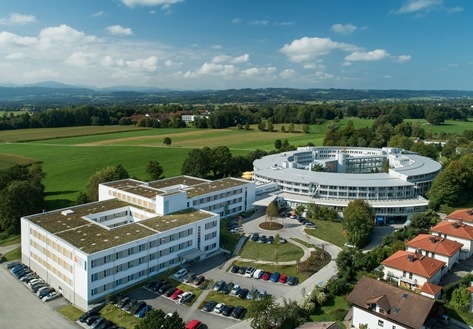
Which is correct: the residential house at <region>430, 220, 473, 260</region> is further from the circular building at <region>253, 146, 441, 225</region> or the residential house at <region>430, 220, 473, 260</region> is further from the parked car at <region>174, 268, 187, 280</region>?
the parked car at <region>174, 268, 187, 280</region>

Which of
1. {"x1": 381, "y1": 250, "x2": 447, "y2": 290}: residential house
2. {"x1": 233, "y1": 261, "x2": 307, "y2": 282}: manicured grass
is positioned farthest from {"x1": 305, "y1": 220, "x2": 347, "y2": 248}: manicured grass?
{"x1": 381, "y1": 250, "x2": 447, "y2": 290}: residential house

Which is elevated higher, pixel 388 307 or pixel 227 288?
pixel 388 307

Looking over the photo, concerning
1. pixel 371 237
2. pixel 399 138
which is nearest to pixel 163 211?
pixel 371 237

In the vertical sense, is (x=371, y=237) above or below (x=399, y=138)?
below

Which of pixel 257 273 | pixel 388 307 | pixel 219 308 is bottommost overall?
pixel 219 308

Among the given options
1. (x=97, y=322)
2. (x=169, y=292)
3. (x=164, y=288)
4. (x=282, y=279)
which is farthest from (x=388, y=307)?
(x=97, y=322)

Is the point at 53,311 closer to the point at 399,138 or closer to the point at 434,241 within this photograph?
the point at 434,241

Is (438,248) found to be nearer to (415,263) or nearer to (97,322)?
(415,263)
